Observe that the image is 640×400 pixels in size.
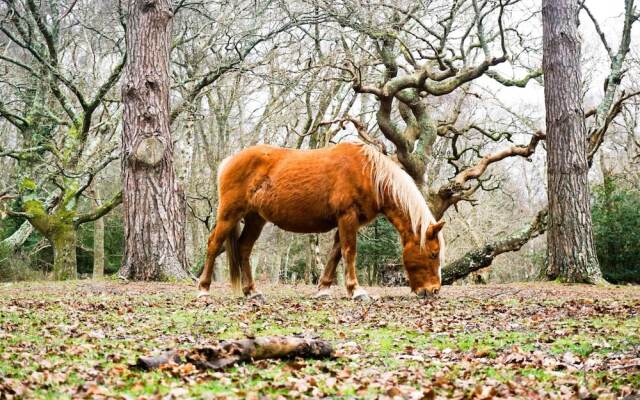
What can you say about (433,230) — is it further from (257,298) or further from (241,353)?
(241,353)

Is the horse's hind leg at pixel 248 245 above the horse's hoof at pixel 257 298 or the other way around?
above

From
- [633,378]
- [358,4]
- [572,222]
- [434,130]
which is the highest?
[358,4]

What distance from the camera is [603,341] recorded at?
5254 mm

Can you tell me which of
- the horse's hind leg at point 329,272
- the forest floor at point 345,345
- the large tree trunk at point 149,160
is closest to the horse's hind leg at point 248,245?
the forest floor at point 345,345

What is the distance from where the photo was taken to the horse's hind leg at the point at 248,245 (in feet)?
30.5

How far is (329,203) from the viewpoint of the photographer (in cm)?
930

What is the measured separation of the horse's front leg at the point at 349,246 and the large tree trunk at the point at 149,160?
417 cm

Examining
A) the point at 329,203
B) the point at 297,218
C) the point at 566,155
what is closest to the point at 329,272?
the point at 297,218

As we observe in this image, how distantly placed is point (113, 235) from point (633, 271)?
21761 mm

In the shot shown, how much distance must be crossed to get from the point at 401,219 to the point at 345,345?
419cm

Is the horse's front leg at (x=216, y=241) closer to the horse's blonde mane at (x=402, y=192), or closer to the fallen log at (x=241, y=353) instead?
the horse's blonde mane at (x=402, y=192)

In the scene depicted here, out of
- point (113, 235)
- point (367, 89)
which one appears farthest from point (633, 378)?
point (113, 235)

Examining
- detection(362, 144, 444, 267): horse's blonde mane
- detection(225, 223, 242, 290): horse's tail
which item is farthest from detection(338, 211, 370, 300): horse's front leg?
detection(225, 223, 242, 290): horse's tail

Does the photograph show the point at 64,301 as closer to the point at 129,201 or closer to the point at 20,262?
the point at 129,201
